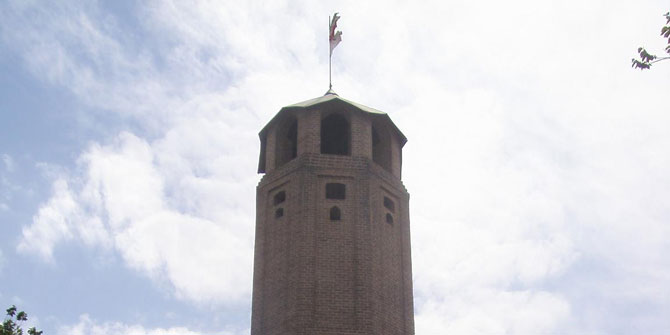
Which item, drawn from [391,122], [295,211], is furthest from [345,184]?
[391,122]

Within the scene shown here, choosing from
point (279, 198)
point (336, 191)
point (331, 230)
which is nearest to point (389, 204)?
point (336, 191)

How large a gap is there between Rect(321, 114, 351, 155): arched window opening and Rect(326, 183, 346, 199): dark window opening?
324cm

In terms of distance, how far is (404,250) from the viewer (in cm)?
2412

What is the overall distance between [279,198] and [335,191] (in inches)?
78.7

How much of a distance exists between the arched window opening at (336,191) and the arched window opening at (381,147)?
2.69 m

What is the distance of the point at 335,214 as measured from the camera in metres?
23.2

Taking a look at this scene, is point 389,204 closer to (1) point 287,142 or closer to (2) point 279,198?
(2) point 279,198

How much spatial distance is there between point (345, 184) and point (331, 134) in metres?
4.17

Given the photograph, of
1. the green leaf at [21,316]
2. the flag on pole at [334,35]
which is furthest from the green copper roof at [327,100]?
the green leaf at [21,316]

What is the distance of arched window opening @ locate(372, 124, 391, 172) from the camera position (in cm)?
2617

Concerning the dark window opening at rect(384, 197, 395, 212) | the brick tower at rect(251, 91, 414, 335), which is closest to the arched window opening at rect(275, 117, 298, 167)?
the brick tower at rect(251, 91, 414, 335)

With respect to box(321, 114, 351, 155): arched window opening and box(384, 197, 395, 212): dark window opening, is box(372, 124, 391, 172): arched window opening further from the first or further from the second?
box(384, 197, 395, 212): dark window opening

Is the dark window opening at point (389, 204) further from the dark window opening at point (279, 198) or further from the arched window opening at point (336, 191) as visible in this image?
the dark window opening at point (279, 198)

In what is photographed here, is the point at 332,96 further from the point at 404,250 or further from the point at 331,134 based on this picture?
the point at 404,250
